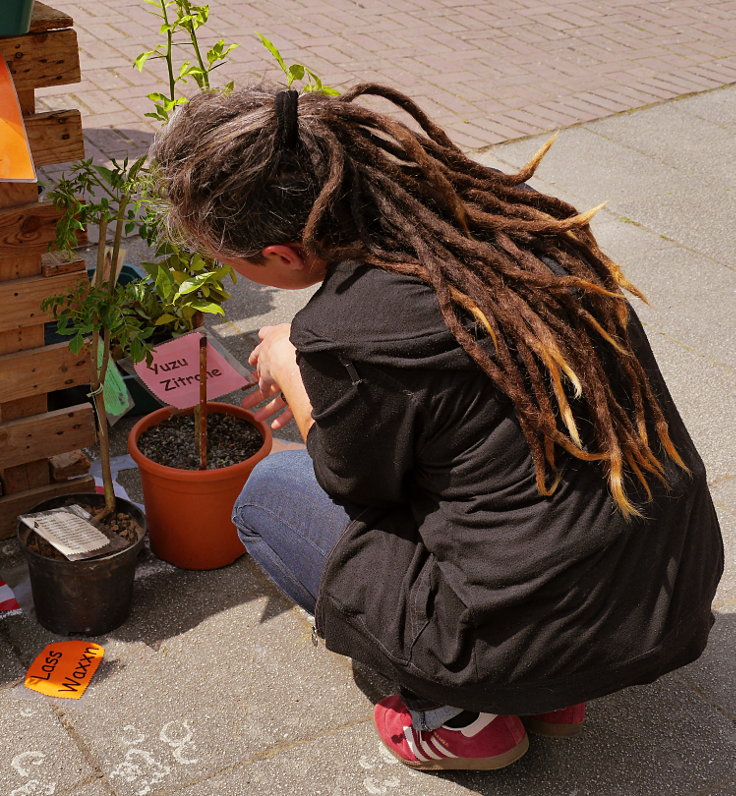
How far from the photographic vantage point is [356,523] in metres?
1.93

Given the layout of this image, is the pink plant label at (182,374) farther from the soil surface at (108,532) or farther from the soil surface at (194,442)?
the soil surface at (108,532)

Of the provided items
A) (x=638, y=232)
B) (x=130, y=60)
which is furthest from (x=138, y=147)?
(x=638, y=232)

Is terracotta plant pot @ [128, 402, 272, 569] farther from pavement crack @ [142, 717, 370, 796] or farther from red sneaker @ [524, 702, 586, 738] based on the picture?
red sneaker @ [524, 702, 586, 738]

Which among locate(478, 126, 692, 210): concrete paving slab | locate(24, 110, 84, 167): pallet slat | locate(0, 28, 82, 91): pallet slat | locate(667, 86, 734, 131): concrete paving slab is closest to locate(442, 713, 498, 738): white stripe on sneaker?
locate(24, 110, 84, 167): pallet slat

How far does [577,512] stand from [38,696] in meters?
1.27

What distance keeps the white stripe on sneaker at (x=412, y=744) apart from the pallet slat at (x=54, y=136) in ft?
4.70

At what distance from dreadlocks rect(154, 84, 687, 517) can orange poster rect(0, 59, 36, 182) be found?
0.40 meters

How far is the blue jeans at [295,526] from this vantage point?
2.05m

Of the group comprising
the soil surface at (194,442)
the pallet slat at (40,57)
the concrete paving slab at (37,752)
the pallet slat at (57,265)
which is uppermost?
the pallet slat at (40,57)

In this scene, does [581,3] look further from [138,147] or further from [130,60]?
[138,147]

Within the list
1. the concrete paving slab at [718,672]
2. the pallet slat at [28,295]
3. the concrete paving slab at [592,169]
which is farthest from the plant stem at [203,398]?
the concrete paving slab at [592,169]

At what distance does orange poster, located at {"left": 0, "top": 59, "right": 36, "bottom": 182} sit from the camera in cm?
199

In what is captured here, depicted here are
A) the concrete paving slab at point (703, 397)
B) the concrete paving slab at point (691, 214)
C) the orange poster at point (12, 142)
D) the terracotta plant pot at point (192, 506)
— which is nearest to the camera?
the orange poster at point (12, 142)

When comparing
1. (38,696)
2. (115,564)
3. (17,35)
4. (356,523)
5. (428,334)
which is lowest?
(38,696)
